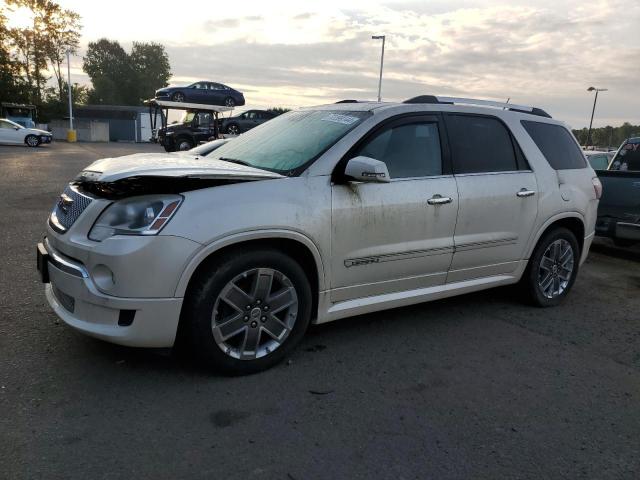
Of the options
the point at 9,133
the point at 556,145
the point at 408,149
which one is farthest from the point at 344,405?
the point at 9,133

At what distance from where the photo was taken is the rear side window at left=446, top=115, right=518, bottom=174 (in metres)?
4.19

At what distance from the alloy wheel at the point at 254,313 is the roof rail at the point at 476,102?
1.91 m

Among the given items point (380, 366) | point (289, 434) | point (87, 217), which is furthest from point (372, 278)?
point (87, 217)

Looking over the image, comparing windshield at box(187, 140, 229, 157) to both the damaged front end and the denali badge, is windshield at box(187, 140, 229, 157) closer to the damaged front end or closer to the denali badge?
the denali badge

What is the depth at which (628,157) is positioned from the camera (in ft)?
27.3

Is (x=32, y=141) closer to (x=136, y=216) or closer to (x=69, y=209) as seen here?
(x=69, y=209)

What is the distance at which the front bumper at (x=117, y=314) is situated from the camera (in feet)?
9.48

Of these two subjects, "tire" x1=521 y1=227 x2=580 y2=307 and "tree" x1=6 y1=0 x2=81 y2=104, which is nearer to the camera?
"tire" x1=521 y1=227 x2=580 y2=307

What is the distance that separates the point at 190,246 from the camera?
292cm

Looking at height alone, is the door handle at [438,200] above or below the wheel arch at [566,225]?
above

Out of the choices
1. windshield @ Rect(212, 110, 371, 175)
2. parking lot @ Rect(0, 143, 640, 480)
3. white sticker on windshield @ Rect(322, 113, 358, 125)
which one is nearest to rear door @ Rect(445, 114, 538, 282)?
parking lot @ Rect(0, 143, 640, 480)

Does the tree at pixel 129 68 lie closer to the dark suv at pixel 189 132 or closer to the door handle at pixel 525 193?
the dark suv at pixel 189 132

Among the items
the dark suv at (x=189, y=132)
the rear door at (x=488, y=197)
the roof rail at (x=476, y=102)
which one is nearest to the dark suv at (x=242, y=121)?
the dark suv at (x=189, y=132)

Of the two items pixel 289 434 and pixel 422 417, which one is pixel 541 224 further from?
pixel 289 434
